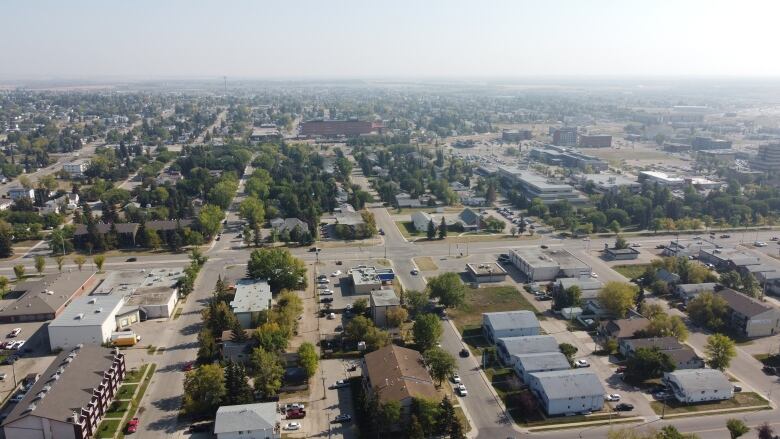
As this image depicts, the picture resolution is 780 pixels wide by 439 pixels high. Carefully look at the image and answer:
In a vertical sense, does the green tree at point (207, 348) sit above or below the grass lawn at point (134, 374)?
above

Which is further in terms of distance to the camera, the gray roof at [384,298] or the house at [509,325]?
the gray roof at [384,298]

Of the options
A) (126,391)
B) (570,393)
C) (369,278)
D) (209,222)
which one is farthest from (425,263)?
(126,391)

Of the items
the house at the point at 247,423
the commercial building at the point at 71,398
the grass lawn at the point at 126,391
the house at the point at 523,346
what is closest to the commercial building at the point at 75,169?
the commercial building at the point at 71,398

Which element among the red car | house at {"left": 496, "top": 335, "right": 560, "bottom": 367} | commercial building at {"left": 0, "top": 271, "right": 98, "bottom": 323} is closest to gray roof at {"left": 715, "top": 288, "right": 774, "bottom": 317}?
house at {"left": 496, "top": 335, "right": 560, "bottom": 367}

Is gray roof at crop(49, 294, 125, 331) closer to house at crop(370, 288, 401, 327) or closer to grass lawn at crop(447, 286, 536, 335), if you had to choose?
house at crop(370, 288, 401, 327)

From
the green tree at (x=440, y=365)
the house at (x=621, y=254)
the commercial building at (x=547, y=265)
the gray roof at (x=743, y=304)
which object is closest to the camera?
the green tree at (x=440, y=365)

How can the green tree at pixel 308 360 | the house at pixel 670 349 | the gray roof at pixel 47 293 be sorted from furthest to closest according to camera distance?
the gray roof at pixel 47 293 < the house at pixel 670 349 < the green tree at pixel 308 360

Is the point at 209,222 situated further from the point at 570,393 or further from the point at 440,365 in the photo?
the point at 570,393

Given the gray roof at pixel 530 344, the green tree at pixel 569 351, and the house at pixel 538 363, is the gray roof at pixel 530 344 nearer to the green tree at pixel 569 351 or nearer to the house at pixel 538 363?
the green tree at pixel 569 351
